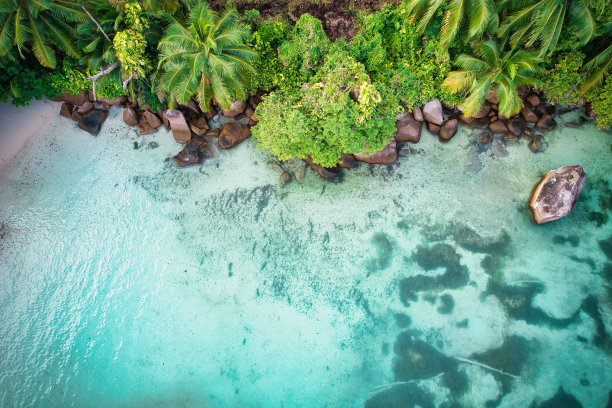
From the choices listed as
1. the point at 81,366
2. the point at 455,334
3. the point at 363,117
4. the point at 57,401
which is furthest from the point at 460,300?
the point at 57,401

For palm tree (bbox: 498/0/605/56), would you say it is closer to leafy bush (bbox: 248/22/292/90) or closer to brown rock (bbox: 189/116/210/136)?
leafy bush (bbox: 248/22/292/90)

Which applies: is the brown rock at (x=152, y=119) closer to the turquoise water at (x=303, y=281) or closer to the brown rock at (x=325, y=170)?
the turquoise water at (x=303, y=281)

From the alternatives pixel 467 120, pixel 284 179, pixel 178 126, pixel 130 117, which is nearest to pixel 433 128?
pixel 467 120

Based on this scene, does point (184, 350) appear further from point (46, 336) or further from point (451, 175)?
point (451, 175)

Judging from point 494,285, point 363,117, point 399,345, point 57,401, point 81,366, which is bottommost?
point 57,401

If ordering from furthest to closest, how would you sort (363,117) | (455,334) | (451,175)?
(451,175), (455,334), (363,117)

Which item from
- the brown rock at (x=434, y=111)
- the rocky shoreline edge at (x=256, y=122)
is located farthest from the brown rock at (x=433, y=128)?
the brown rock at (x=434, y=111)
